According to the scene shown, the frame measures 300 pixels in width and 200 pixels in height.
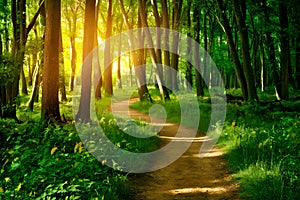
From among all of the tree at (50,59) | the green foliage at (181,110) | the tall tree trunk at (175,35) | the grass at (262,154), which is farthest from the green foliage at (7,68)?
the tall tree trunk at (175,35)

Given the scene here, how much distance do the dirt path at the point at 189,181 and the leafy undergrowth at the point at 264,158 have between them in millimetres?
279

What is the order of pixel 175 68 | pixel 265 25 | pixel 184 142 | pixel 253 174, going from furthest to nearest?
pixel 175 68, pixel 265 25, pixel 184 142, pixel 253 174

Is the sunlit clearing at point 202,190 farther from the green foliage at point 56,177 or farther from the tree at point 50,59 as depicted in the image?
the tree at point 50,59

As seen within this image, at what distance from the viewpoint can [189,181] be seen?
21.9 feet

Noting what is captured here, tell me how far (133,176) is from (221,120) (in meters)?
6.22

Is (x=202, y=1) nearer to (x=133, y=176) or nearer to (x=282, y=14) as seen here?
(x=282, y=14)

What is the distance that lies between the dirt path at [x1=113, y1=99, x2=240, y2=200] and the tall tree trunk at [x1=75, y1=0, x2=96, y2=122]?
4.08 metres

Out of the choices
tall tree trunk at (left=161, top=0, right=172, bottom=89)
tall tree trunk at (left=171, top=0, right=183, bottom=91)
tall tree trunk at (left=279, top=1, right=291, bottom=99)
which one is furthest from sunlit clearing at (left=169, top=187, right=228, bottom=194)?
tall tree trunk at (left=171, top=0, right=183, bottom=91)

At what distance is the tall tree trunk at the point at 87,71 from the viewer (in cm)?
1106

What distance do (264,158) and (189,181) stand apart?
1.66 metres

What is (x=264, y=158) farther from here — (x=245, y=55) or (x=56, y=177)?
(x=245, y=55)

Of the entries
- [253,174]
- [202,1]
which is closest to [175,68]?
[202,1]

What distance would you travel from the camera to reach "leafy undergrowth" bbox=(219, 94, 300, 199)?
514 cm

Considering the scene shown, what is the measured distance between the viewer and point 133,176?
22.1 feet
